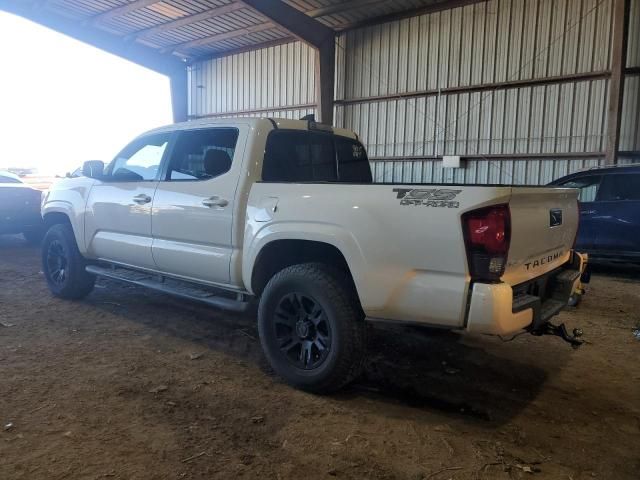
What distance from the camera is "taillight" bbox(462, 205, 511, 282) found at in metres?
2.59

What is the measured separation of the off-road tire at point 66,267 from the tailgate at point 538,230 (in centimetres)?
469

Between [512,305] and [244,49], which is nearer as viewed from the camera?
[512,305]

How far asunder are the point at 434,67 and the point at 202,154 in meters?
9.79

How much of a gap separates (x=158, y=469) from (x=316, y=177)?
2645mm

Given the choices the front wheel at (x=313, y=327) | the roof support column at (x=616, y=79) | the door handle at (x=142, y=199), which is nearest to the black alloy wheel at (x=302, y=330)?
the front wheel at (x=313, y=327)

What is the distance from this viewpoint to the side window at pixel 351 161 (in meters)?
4.61

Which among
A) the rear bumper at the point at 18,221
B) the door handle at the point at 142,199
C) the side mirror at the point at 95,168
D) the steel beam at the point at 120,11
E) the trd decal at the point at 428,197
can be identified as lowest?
the rear bumper at the point at 18,221

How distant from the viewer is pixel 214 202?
3.86 meters

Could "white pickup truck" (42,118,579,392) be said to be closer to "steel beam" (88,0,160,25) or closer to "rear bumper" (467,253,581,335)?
"rear bumper" (467,253,581,335)

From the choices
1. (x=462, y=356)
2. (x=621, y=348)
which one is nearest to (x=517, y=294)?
(x=462, y=356)

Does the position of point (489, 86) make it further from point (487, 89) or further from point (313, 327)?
point (313, 327)

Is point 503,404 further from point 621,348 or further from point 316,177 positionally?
point 316,177

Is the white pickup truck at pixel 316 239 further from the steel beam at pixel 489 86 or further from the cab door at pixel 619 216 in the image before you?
the steel beam at pixel 489 86

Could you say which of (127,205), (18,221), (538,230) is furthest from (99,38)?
(538,230)
